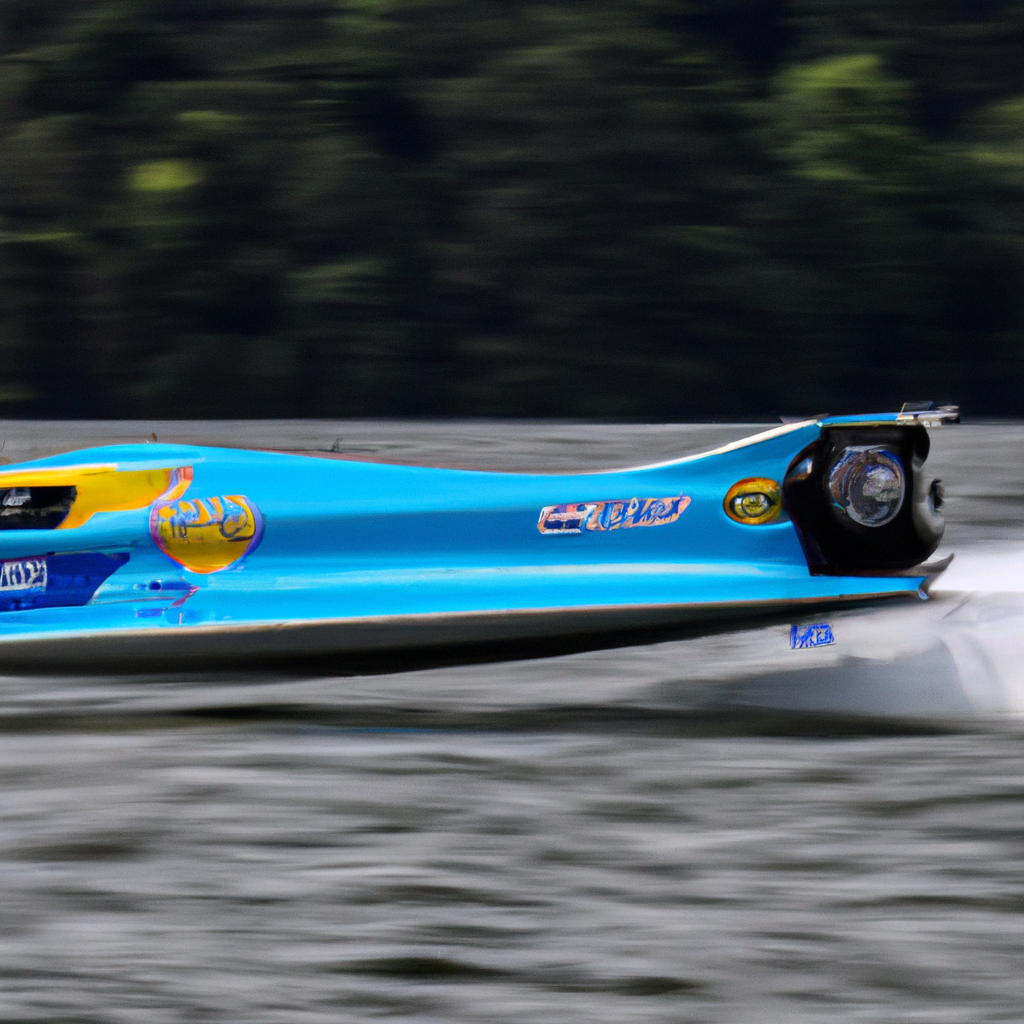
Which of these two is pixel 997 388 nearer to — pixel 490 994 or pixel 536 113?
pixel 536 113

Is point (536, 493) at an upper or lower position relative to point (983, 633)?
upper

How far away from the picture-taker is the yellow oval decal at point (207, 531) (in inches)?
195

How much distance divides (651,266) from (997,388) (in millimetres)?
5235

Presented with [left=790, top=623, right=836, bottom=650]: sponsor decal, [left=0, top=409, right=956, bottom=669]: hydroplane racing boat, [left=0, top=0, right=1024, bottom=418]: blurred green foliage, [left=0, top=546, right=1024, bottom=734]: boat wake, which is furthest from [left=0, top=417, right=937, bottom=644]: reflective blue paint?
[left=0, top=0, right=1024, bottom=418]: blurred green foliage

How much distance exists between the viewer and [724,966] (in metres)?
2.89

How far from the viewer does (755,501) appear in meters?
4.85

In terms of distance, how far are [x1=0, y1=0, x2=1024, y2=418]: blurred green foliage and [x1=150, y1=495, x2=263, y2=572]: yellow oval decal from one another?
13994 millimetres

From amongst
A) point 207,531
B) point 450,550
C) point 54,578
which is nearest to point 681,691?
point 450,550

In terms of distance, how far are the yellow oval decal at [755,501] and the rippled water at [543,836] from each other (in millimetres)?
561

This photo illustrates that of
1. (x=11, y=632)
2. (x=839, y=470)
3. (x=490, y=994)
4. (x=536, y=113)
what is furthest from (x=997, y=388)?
(x=490, y=994)

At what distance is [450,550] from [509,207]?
14.5 m

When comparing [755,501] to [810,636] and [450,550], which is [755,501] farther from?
[450,550]

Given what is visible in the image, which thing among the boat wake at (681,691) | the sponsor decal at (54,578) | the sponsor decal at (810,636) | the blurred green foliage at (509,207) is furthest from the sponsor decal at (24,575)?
the blurred green foliage at (509,207)

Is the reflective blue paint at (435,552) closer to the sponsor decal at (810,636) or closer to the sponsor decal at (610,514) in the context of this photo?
the sponsor decal at (610,514)
